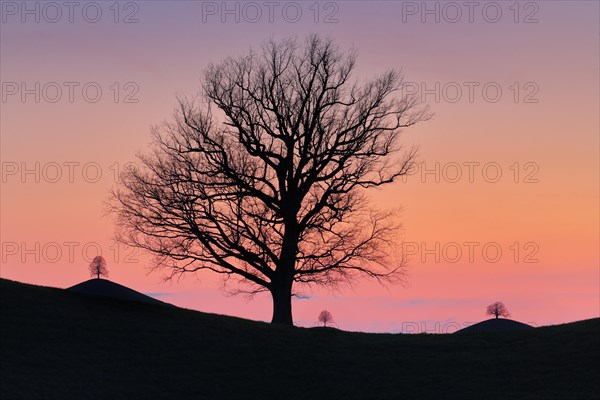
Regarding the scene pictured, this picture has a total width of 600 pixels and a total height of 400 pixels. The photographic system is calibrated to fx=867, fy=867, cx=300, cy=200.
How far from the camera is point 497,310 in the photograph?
181 feet

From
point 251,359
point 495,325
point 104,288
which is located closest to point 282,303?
point 104,288

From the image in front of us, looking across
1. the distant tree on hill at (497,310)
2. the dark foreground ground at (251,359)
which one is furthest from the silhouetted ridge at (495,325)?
the dark foreground ground at (251,359)

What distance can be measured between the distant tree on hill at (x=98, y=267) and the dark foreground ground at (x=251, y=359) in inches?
383

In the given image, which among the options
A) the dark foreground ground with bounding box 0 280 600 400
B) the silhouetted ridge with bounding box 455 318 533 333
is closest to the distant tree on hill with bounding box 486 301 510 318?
the silhouetted ridge with bounding box 455 318 533 333

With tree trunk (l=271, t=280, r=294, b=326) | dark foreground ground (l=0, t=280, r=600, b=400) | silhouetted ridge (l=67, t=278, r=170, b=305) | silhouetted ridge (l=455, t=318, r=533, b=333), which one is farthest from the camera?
silhouetted ridge (l=455, t=318, r=533, b=333)

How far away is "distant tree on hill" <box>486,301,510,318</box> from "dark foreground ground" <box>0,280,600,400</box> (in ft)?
48.5

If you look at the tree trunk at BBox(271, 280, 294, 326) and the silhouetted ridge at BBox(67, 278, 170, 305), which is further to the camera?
the silhouetted ridge at BBox(67, 278, 170, 305)

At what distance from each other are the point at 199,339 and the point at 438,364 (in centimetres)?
993

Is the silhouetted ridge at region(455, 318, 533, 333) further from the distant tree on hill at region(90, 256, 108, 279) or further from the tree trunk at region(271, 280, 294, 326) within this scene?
the distant tree on hill at region(90, 256, 108, 279)

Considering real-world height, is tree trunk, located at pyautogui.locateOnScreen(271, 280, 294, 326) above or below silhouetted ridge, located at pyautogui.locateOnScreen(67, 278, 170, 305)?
below

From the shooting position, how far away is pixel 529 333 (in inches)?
1538

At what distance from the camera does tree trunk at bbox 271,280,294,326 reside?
46.2 metres

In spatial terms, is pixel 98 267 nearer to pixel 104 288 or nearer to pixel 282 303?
pixel 104 288

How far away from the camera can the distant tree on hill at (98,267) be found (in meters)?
50.8
